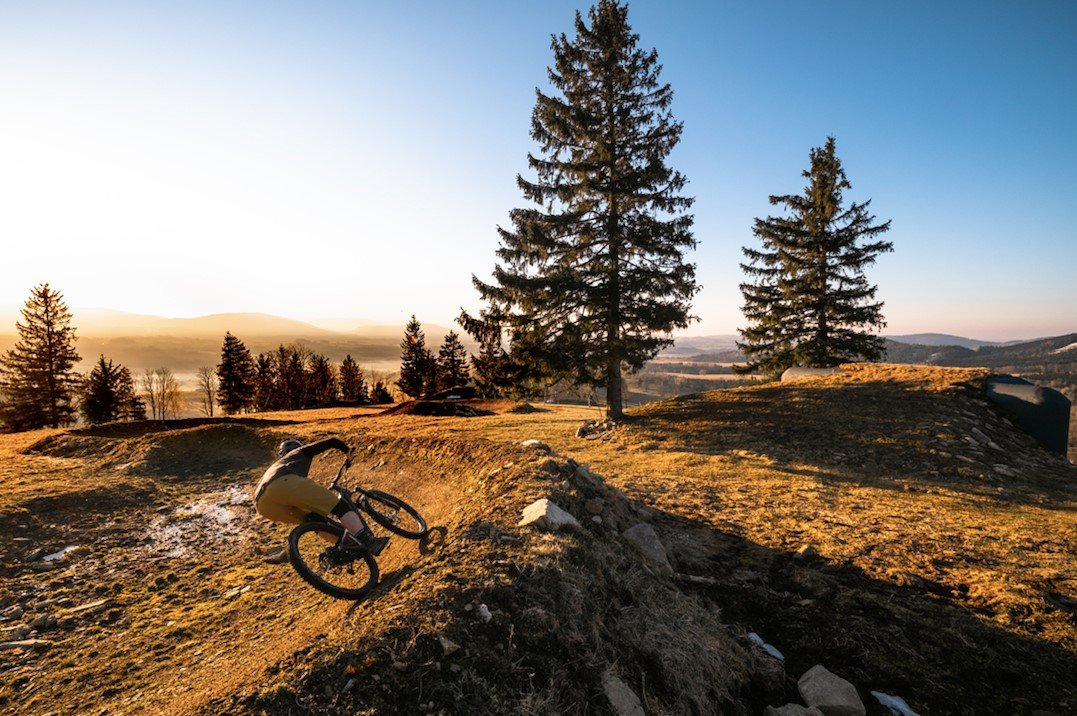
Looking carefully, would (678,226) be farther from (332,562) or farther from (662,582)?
(332,562)

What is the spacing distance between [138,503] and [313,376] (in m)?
54.1

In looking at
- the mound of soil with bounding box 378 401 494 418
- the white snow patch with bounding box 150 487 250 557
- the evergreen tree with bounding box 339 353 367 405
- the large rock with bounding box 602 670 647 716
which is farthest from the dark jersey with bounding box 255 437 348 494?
the evergreen tree with bounding box 339 353 367 405

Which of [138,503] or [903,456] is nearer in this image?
[138,503]

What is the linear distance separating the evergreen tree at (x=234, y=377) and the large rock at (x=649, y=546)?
53510 mm

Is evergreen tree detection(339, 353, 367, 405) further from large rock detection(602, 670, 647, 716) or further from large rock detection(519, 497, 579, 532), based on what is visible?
large rock detection(602, 670, 647, 716)

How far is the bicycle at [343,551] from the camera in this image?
423 centimetres

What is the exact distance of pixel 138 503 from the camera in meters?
8.41

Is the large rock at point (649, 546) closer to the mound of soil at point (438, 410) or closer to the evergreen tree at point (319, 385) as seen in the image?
the mound of soil at point (438, 410)

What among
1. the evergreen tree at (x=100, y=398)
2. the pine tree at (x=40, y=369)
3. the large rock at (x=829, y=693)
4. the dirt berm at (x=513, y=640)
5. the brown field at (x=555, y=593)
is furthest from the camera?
→ the evergreen tree at (x=100, y=398)

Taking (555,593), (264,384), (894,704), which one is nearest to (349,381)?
(264,384)

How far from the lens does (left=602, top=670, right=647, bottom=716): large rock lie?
2910 mm

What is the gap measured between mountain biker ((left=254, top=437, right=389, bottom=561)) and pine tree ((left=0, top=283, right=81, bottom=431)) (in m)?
51.4

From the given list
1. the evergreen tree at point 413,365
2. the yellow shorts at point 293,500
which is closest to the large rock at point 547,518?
the yellow shorts at point 293,500

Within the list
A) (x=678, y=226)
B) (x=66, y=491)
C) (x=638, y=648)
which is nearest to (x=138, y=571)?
→ (x=66, y=491)
